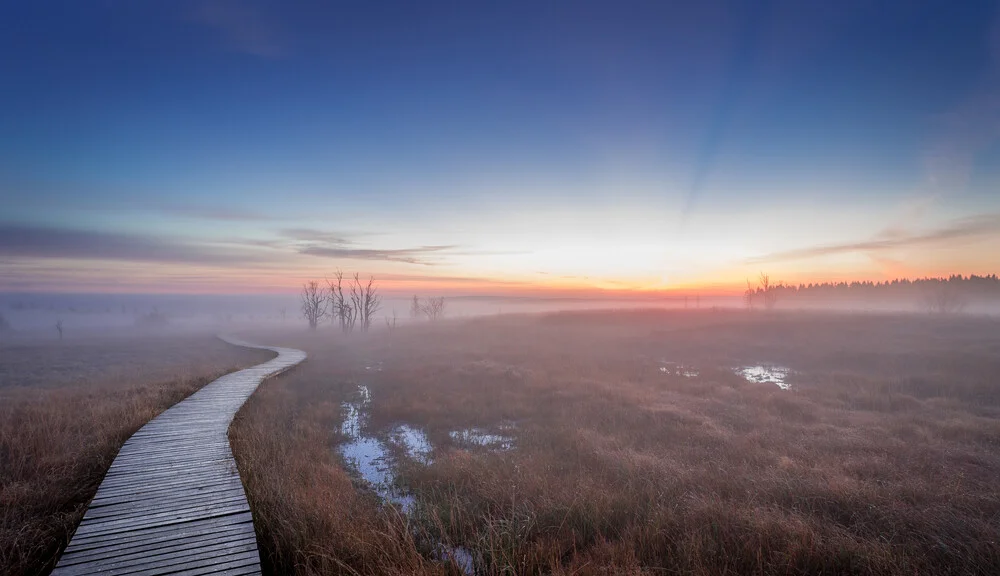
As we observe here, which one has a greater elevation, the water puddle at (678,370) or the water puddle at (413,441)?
the water puddle at (678,370)

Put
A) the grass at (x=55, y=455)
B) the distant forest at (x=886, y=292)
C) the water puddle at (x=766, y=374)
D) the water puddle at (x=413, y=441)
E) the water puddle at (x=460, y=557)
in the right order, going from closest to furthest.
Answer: the grass at (x=55, y=455) < the water puddle at (x=460, y=557) < the water puddle at (x=413, y=441) < the water puddle at (x=766, y=374) < the distant forest at (x=886, y=292)

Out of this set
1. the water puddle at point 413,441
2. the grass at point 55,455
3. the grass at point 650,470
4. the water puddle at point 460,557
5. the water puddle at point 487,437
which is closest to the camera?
the grass at point 55,455

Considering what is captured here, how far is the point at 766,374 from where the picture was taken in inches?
1006

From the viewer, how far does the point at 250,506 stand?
256 inches

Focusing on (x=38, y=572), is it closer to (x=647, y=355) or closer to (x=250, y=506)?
(x=250, y=506)

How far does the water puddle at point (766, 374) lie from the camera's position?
22.9 meters

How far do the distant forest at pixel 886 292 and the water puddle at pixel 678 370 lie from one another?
211 ft

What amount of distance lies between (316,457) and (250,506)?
545cm

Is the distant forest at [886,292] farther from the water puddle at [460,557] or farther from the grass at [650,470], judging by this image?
the water puddle at [460,557]

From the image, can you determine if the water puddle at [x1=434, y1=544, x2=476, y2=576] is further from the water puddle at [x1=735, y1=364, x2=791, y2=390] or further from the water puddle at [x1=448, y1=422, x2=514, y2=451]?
the water puddle at [x1=735, y1=364, x2=791, y2=390]

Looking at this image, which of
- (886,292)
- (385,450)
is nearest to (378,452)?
(385,450)

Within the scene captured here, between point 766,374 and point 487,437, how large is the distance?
67.7ft

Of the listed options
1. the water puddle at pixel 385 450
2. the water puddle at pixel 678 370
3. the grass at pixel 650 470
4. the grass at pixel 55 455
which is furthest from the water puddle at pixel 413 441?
the water puddle at pixel 678 370

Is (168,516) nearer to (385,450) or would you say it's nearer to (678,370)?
(385,450)
